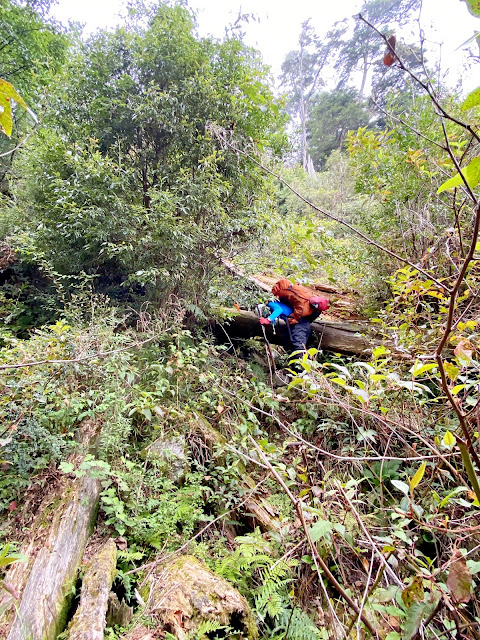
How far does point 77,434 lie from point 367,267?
184 inches

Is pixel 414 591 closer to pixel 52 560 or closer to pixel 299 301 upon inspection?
pixel 52 560

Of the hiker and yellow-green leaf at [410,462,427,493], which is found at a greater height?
yellow-green leaf at [410,462,427,493]

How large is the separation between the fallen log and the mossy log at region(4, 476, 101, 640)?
295 cm

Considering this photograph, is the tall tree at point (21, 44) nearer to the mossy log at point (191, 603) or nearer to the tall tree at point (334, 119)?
the mossy log at point (191, 603)

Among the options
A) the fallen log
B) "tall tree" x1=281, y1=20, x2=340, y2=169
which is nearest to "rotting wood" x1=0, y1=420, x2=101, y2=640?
the fallen log

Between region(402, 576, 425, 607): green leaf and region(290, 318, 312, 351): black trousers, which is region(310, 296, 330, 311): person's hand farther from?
region(402, 576, 425, 607): green leaf

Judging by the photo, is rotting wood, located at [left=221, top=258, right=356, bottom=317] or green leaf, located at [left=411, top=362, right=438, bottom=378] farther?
rotting wood, located at [left=221, top=258, right=356, bottom=317]

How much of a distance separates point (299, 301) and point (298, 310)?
0.14 meters

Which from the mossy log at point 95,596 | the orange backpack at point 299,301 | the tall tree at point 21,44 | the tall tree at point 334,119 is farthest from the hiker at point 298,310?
the tall tree at point 334,119

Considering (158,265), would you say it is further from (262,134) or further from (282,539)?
(282,539)

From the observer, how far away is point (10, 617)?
1.63 meters

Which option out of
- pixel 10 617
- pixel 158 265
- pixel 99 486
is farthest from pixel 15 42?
pixel 10 617

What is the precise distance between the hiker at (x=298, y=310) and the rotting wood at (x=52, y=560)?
298 cm

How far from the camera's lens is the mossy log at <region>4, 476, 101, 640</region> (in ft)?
5.50
